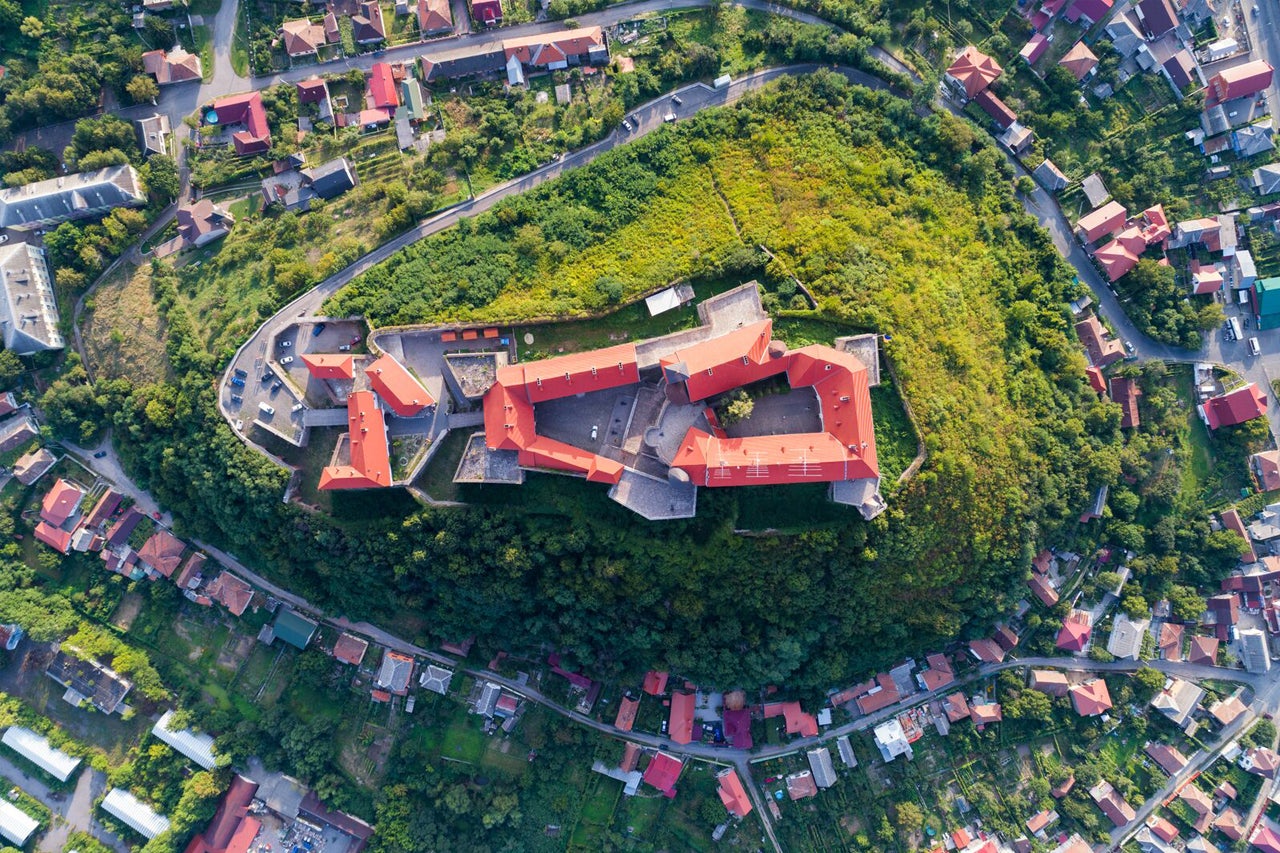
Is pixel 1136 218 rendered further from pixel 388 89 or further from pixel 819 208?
pixel 388 89

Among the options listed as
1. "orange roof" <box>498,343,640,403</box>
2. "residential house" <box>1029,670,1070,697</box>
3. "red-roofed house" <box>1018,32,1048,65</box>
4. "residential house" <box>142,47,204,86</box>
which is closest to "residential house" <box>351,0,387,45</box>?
"residential house" <box>142,47,204,86</box>

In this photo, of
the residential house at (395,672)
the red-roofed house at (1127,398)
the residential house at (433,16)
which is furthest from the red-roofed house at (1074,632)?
the residential house at (433,16)

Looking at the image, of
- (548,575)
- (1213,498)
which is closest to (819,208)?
(548,575)

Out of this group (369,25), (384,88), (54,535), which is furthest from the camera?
(54,535)

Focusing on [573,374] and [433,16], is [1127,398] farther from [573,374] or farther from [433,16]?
[433,16]

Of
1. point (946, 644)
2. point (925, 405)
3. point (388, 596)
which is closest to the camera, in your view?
point (925, 405)

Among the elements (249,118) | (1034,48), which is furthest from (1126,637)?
(249,118)
